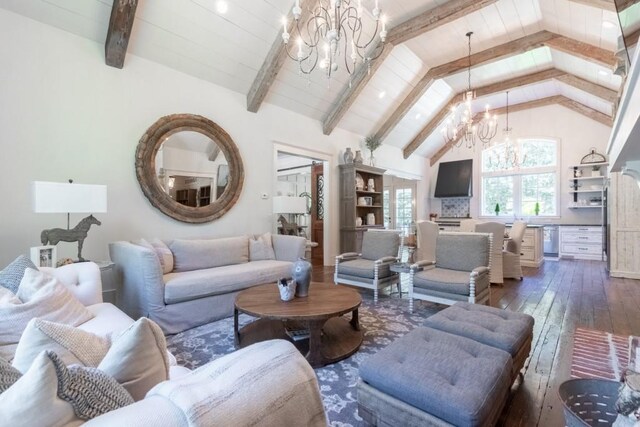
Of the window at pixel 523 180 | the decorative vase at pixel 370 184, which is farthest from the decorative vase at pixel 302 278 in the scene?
the window at pixel 523 180

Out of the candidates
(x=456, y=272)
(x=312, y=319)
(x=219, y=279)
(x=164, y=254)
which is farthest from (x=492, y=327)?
(x=164, y=254)

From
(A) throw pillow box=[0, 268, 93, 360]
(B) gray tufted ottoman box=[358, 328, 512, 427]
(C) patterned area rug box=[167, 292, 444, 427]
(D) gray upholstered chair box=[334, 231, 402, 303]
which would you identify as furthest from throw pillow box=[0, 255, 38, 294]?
(D) gray upholstered chair box=[334, 231, 402, 303]

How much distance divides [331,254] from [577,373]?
4.40 metres

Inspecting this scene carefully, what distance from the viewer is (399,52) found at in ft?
17.4

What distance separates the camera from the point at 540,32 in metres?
4.82

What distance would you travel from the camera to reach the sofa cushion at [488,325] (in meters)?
1.71

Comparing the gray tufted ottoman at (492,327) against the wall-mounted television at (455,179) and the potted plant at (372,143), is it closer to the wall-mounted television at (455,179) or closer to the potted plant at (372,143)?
the potted plant at (372,143)

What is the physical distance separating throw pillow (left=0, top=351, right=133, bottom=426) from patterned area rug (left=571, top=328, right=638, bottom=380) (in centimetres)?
250

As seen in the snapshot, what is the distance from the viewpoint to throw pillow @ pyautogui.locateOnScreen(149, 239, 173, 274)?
319 cm

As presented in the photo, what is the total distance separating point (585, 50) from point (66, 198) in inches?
269

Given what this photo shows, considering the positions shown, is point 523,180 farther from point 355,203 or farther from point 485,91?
point 355,203

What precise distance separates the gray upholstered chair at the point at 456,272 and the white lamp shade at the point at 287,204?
79.9 inches

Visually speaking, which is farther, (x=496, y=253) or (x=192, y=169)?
(x=496, y=253)

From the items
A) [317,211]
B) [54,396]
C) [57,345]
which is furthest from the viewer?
[317,211]
